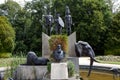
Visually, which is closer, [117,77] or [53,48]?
[53,48]

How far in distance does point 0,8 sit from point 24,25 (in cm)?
653

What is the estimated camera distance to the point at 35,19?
36812 millimetres

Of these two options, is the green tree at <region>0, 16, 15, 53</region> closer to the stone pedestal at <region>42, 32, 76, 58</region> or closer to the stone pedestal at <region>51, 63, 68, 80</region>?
the stone pedestal at <region>42, 32, 76, 58</region>

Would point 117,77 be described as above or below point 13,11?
below

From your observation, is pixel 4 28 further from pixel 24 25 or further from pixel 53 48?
pixel 53 48

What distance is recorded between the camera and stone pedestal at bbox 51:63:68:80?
34.1 ft

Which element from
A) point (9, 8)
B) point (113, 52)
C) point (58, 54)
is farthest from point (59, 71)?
point (9, 8)

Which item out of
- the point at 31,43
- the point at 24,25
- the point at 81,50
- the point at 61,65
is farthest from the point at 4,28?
the point at 61,65

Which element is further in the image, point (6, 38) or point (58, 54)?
point (6, 38)

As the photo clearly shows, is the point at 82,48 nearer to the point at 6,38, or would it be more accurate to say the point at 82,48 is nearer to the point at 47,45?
the point at 47,45

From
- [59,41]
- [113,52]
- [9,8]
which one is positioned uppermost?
[9,8]

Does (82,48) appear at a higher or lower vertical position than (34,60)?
higher

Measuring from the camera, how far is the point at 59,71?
34.3 ft

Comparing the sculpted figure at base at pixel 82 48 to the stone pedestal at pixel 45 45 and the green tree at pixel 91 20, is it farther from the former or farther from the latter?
the green tree at pixel 91 20
